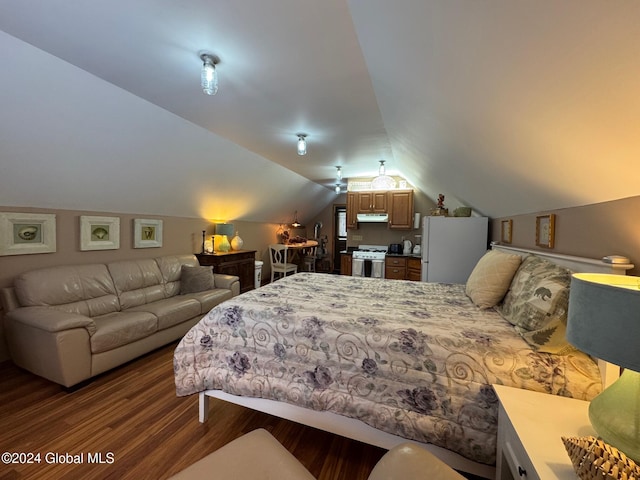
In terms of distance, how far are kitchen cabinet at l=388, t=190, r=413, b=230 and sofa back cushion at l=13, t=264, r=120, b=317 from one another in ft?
15.7

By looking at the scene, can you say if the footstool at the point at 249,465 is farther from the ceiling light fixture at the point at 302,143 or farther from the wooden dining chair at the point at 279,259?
the wooden dining chair at the point at 279,259

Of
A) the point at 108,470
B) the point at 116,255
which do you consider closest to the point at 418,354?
the point at 108,470

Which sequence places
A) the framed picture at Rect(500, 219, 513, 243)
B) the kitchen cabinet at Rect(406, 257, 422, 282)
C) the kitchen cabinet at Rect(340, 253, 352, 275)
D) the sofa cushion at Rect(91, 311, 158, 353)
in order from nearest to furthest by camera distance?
the sofa cushion at Rect(91, 311, 158, 353) → the framed picture at Rect(500, 219, 513, 243) → the kitchen cabinet at Rect(406, 257, 422, 282) → the kitchen cabinet at Rect(340, 253, 352, 275)

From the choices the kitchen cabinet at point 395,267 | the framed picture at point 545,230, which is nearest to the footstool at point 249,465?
the framed picture at point 545,230

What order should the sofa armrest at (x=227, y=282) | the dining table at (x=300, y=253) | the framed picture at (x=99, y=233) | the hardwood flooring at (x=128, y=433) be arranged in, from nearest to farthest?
the hardwood flooring at (x=128, y=433), the framed picture at (x=99, y=233), the sofa armrest at (x=227, y=282), the dining table at (x=300, y=253)

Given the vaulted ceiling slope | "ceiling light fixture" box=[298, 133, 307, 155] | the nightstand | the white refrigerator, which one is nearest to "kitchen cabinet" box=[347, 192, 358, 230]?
the vaulted ceiling slope

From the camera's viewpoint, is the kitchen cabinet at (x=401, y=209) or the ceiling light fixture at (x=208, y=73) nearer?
the ceiling light fixture at (x=208, y=73)

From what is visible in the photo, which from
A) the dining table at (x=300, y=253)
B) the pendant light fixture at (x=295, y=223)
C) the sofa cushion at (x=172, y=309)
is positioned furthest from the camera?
the pendant light fixture at (x=295, y=223)

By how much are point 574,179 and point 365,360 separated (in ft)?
5.04

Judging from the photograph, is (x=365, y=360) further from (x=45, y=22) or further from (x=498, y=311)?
(x=45, y=22)

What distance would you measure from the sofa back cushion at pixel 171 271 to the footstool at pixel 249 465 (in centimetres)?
309

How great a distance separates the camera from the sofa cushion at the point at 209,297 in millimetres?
3482

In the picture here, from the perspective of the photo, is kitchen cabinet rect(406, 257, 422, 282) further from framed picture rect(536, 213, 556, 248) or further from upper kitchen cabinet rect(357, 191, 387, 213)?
framed picture rect(536, 213, 556, 248)

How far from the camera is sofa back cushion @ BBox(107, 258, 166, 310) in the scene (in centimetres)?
315
